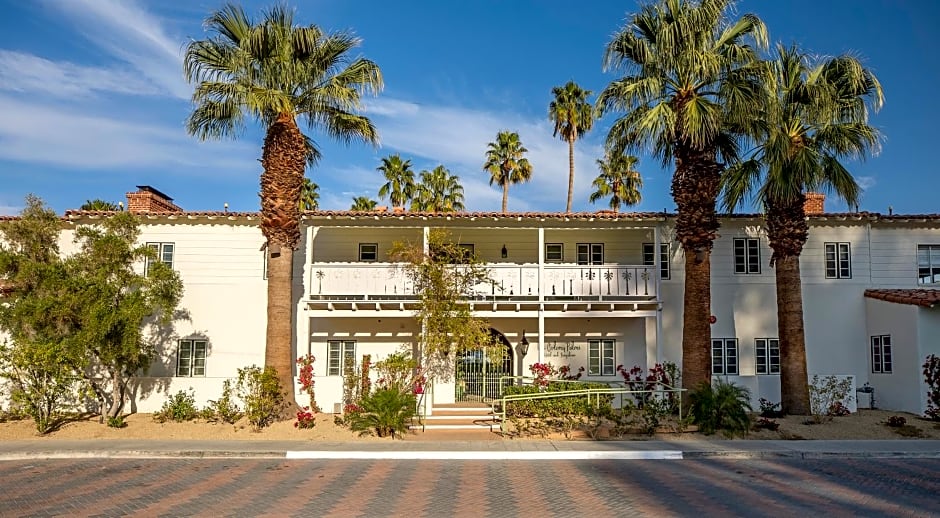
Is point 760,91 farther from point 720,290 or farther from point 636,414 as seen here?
point 636,414

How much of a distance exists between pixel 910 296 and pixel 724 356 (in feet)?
16.9

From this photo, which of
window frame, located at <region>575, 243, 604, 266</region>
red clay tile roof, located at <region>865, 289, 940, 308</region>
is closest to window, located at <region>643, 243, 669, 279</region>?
window frame, located at <region>575, 243, 604, 266</region>

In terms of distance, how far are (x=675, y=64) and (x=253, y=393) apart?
13.1 m

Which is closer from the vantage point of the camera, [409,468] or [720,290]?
[409,468]

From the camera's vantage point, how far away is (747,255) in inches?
851

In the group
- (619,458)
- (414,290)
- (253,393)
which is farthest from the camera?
(414,290)

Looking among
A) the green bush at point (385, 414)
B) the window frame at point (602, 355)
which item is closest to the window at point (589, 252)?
the window frame at point (602, 355)

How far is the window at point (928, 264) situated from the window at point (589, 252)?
31.3 feet

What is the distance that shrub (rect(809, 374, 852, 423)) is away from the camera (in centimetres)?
1873

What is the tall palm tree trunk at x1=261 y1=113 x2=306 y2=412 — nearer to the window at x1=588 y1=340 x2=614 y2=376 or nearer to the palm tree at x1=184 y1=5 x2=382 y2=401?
the palm tree at x1=184 y1=5 x2=382 y2=401

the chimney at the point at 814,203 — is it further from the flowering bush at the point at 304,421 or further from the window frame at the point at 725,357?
the flowering bush at the point at 304,421

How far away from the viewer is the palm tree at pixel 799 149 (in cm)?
1784

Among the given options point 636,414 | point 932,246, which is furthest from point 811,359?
point 636,414

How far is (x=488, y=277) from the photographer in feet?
65.6
